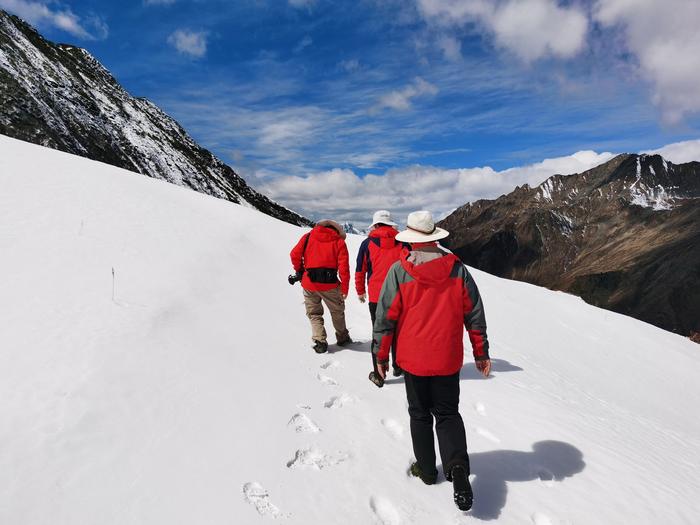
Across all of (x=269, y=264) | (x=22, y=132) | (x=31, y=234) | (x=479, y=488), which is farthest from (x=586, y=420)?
(x=22, y=132)

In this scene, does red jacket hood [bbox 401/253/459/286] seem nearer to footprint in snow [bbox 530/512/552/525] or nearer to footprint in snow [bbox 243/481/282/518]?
footprint in snow [bbox 243/481/282/518]

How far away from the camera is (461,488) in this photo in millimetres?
3902

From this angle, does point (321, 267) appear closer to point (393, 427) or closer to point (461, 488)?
point (393, 427)

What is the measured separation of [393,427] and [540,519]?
181 cm

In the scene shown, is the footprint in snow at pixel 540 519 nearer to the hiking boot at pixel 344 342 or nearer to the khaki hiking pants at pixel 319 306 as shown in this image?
the khaki hiking pants at pixel 319 306

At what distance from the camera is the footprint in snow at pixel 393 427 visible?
517 centimetres

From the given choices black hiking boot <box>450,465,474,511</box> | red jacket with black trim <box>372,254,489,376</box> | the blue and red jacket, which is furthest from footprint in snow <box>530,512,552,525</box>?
the blue and red jacket

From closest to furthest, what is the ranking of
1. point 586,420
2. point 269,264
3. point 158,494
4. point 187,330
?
point 158,494
point 187,330
point 586,420
point 269,264

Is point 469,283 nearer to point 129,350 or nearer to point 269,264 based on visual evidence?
point 129,350

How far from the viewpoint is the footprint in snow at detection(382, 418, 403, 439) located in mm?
5167

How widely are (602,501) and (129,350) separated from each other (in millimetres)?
5472

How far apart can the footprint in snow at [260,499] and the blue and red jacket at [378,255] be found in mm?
4016

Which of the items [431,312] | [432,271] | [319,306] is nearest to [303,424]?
[431,312]

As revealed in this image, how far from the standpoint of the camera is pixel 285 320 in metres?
8.70
